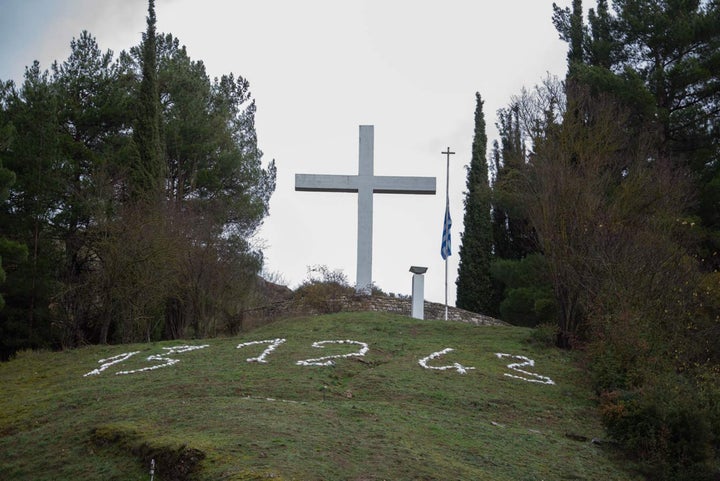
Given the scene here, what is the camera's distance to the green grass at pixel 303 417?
11.3 metres

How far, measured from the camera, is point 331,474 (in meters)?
10.3

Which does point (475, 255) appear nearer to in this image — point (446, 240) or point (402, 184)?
point (402, 184)

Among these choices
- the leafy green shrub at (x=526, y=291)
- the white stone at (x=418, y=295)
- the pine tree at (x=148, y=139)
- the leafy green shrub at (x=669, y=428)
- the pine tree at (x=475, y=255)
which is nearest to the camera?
the leafy green shrub at (x=669, y=428)

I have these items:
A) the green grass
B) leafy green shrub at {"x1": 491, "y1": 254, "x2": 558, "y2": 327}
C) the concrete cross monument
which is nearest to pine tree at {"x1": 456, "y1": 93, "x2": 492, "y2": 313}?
leafy green shrub at {"x1": 491, "y1": 254, "x2": 558, "y2": 327}

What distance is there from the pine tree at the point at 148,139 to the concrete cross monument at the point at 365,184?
4752mm

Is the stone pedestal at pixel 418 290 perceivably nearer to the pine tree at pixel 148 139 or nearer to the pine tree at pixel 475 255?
the pine tree at pixel 148 139

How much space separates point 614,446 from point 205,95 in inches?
1145

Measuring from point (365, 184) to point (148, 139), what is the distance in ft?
24.8

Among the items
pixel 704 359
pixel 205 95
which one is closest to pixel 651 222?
pixel 704 359

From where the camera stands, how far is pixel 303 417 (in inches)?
526

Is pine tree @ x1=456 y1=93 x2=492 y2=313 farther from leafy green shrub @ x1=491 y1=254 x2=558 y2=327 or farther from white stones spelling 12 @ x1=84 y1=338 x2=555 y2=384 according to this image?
white stones spelling 12 @ x1=84 y1=338 x2=555 y2=384

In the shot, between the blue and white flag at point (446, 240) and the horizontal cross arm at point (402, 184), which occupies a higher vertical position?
the horizontal cross arm at point (402, 184)

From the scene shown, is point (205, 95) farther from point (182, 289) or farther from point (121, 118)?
point (182, 289)

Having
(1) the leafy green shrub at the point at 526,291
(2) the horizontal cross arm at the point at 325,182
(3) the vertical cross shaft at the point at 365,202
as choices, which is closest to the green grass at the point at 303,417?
(1) the leafy green shrub at the point at 526,291
